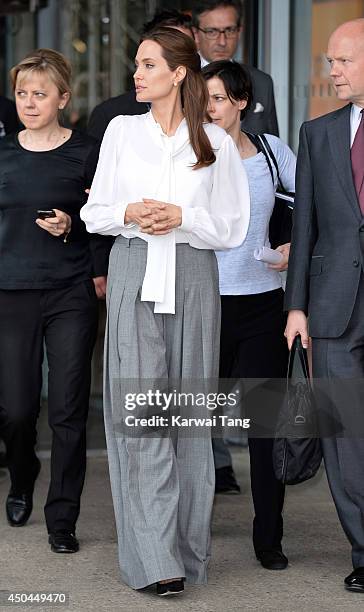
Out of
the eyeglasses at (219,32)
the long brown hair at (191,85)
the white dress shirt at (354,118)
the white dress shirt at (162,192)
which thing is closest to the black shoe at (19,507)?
the white dress shirt at (162,192)

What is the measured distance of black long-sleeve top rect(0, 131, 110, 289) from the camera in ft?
17.7

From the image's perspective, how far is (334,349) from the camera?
16.1ft

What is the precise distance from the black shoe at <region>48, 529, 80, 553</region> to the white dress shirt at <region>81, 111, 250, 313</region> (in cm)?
118

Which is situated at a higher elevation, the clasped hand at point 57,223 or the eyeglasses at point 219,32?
the eyeglasses at point 219,32

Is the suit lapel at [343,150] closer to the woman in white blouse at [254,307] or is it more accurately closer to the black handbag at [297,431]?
the woman in white blouse at [254,307]

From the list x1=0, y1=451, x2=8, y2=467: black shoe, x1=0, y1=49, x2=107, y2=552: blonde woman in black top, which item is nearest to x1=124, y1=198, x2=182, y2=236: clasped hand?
x1=0, y1=49, x2=107, y2=552: blonde woman in black top

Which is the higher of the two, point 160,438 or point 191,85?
point 191,85

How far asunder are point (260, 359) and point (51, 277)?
918 mm

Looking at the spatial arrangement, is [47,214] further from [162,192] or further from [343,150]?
[343,150]

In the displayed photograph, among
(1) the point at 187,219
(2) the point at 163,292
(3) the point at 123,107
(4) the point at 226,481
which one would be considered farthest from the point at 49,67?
(4) the point at 226,481

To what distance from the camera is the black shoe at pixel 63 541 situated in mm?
5336

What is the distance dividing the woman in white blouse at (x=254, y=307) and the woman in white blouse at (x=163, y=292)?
383mm

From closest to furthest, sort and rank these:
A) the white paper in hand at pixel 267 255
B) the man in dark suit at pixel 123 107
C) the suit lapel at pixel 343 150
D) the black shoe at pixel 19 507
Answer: the suit lapel at pixel 343 150 < the white paper in hand at pixel 267 255 < the black shoe at pixel 19 507 < the man in dark suit at pixel 123 107

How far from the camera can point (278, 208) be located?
543cm
